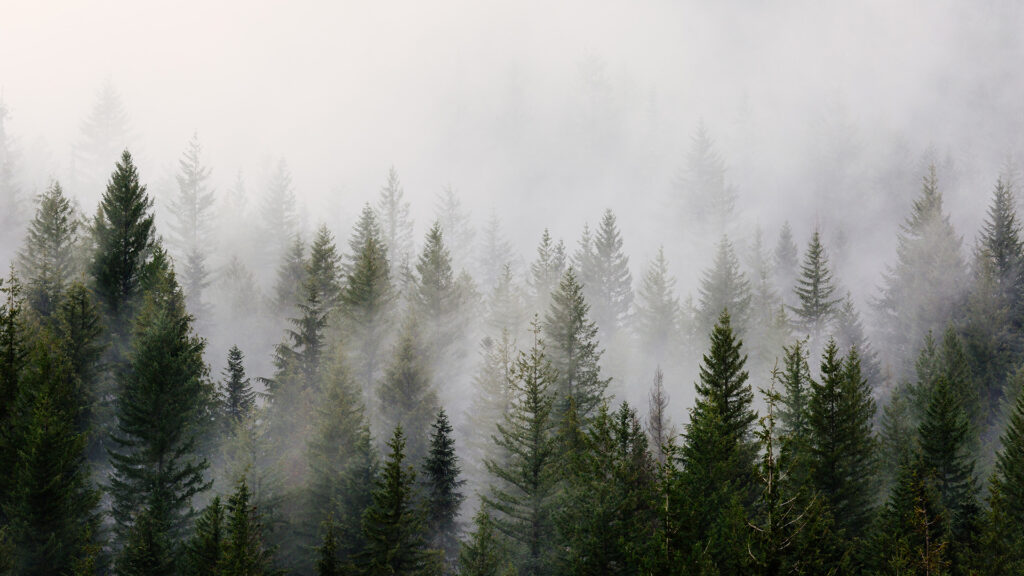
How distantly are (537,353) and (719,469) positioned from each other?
439 inches

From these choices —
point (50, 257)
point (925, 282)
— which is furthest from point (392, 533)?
point (925, 282)

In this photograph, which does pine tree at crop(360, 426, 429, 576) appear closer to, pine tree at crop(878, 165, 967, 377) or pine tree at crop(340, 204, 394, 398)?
pine tree at crop(340, 204, 394, 398)

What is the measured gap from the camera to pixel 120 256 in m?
34.8

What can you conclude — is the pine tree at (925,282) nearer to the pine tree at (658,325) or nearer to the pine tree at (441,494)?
the pine tree at (658,325)

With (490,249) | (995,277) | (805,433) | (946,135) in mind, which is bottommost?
(805,433)

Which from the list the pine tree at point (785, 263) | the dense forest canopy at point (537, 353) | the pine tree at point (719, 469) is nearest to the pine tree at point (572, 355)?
the dense forest canopy at point (537, 353)

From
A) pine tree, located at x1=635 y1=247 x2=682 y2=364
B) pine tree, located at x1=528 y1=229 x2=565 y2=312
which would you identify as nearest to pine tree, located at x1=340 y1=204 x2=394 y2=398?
pine tree, located at x1=528 y1=229 x2=565 y2=312

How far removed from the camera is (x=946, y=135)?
424ft

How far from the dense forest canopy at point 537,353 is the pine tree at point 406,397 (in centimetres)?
21

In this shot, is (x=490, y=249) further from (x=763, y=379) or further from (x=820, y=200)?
(x=820, y=200)

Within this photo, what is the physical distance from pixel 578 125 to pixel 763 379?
279 feet

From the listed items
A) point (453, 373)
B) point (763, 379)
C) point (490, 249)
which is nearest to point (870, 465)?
point (763, 379)

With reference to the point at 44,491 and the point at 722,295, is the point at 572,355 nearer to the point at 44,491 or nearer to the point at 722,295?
the point at 44,491

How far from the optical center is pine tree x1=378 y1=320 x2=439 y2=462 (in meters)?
39.6
